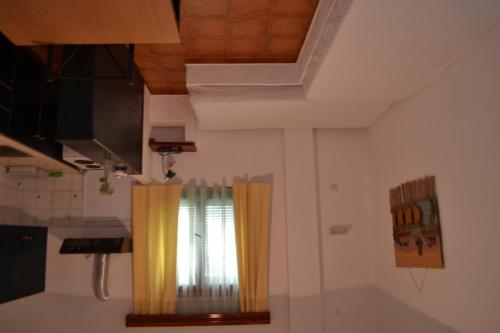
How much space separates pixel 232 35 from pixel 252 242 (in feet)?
5.99

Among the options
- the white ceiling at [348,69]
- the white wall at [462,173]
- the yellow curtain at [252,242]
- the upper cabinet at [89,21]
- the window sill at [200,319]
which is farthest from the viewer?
the yellow curtain at [252,242]

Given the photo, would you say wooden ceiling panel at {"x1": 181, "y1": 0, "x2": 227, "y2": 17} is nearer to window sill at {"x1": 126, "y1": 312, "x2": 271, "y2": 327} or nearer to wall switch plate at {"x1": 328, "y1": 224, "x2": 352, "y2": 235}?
wall switch plate at {"x1": 328, "y1": 224, "x2": 352, "y2": 235}

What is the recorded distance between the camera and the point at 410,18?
1.88 metres

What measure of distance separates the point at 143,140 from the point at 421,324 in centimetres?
256

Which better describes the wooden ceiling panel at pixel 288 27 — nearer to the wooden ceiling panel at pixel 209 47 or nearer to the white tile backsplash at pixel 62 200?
the wooden ceiling panel at pixel 209 47

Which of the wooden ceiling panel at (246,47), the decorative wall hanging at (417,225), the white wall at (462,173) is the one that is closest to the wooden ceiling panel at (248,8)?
the wooden ceiling panel at (246,47)

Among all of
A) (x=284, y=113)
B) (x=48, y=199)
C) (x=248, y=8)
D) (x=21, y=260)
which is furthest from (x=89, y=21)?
(x=48, y=199)

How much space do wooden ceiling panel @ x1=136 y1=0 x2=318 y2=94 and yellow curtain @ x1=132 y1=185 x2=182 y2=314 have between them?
3.59ft

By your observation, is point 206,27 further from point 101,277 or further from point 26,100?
point 101,277

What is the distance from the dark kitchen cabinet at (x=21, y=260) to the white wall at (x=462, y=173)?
9.57 ft

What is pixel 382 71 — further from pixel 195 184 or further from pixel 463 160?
pixel 195 184

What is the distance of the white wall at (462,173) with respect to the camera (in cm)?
208

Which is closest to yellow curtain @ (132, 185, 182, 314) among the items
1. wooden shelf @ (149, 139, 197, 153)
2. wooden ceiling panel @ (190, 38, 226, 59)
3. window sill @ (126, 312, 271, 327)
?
window sill @ (126, 312, 271, 327)

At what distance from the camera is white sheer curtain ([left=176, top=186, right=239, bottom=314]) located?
3.57 metres
